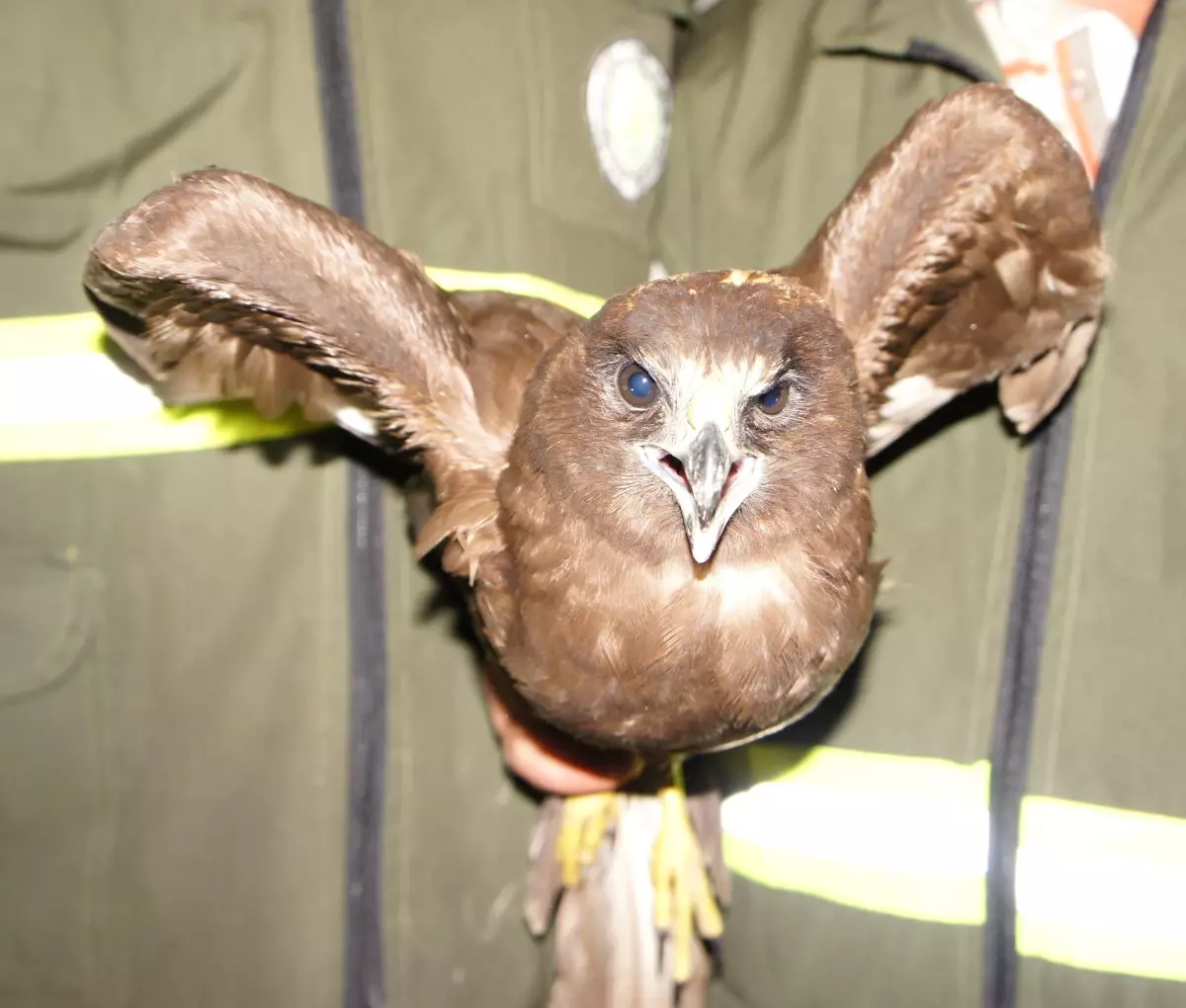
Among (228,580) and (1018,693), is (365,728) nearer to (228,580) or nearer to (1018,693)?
(228,580)

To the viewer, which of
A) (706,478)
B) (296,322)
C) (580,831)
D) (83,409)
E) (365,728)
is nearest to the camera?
(706,478)

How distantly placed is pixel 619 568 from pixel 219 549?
1.53 feet

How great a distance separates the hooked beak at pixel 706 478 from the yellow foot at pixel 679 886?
566 mm

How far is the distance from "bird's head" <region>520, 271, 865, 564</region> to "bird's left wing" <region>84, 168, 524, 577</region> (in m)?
0.11

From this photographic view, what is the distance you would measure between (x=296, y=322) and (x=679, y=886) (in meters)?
0.82

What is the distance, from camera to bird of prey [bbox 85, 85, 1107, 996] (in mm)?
774

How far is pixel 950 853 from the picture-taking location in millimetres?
1099

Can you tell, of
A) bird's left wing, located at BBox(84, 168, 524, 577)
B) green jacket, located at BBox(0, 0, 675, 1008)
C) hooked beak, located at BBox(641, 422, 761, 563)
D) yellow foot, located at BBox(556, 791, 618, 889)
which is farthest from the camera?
yellow foot, located at BBox(556, 791, 618, 889)

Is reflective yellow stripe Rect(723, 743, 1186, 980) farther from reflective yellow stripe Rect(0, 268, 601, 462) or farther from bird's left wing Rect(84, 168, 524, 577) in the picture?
reflective yellow stripe Rect(0, 268, 601, 462)

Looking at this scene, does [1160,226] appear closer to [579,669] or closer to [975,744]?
[975,744]

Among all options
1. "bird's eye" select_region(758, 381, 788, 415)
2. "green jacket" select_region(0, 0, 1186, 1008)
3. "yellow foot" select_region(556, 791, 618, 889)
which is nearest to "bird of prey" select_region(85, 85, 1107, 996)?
"bird's eye" select_region(758, 381, 788, 415)

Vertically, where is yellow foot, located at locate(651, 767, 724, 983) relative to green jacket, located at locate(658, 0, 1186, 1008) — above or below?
below

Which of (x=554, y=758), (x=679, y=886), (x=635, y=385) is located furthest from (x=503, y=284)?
(x=679, y=886)

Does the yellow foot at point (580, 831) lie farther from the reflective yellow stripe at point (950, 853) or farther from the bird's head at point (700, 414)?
the bird's head at point (700, 414)
